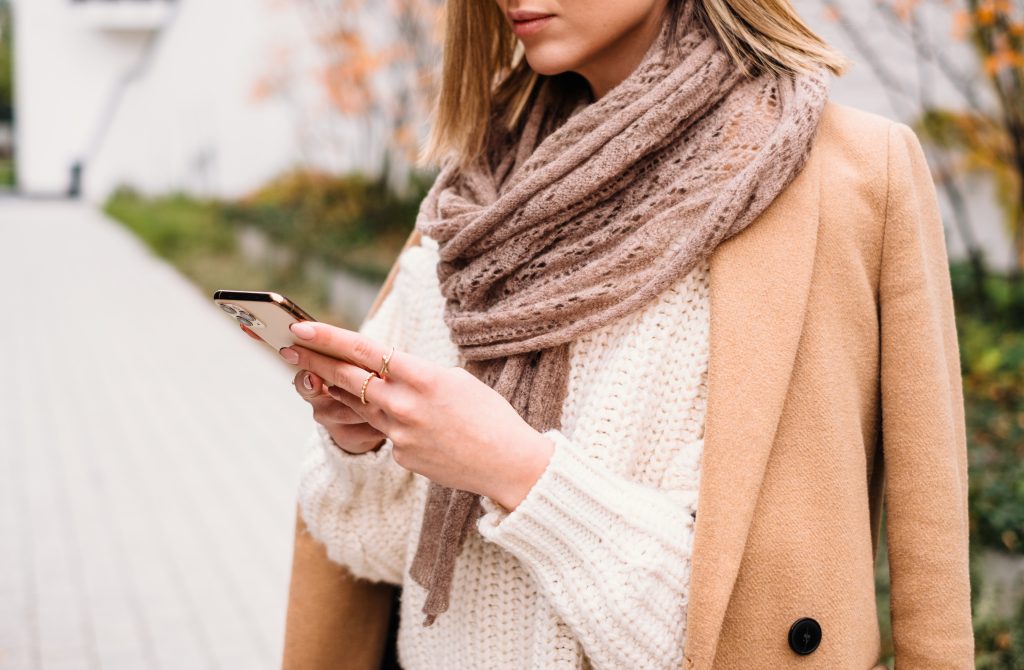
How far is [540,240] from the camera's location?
53.5 inches

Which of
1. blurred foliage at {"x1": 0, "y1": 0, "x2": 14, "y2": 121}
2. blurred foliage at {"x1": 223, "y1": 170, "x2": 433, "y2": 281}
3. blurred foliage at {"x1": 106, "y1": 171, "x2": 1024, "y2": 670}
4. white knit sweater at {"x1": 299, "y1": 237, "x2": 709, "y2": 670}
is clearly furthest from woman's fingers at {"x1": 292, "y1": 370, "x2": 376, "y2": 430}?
blurred foliage at {"x1": 0, "y1": 0, "x2": 14, "y2": 121}


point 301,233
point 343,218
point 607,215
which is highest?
point 607,215

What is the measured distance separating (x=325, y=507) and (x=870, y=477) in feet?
2.71

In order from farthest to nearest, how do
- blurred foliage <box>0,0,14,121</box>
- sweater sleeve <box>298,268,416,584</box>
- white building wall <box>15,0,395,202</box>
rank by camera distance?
blurred foliage <box>0,0,14,121</box>
white building wall <box>15,0,395,202</box>
sweater sleeve <box>298,268,416,584</box>

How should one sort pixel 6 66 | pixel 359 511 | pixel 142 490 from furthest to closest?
pixel 6 66
pixel 142 490
pixel 359 511

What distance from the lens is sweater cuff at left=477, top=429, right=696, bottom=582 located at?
3.92 ft

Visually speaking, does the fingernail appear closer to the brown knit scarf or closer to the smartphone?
the smartphone

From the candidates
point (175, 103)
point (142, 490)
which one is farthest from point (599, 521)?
point (175, 103)

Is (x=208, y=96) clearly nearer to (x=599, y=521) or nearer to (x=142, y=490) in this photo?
(x=142, y=490)

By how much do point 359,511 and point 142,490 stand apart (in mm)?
4281

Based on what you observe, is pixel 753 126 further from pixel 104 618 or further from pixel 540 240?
pixel 104 618

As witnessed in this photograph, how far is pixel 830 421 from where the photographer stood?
1241 mm

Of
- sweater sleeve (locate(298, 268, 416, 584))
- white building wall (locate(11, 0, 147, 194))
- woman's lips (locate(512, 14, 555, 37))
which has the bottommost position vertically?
white building wall (locate(11, 0, 147, 194))

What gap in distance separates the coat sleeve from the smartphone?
738 mm
